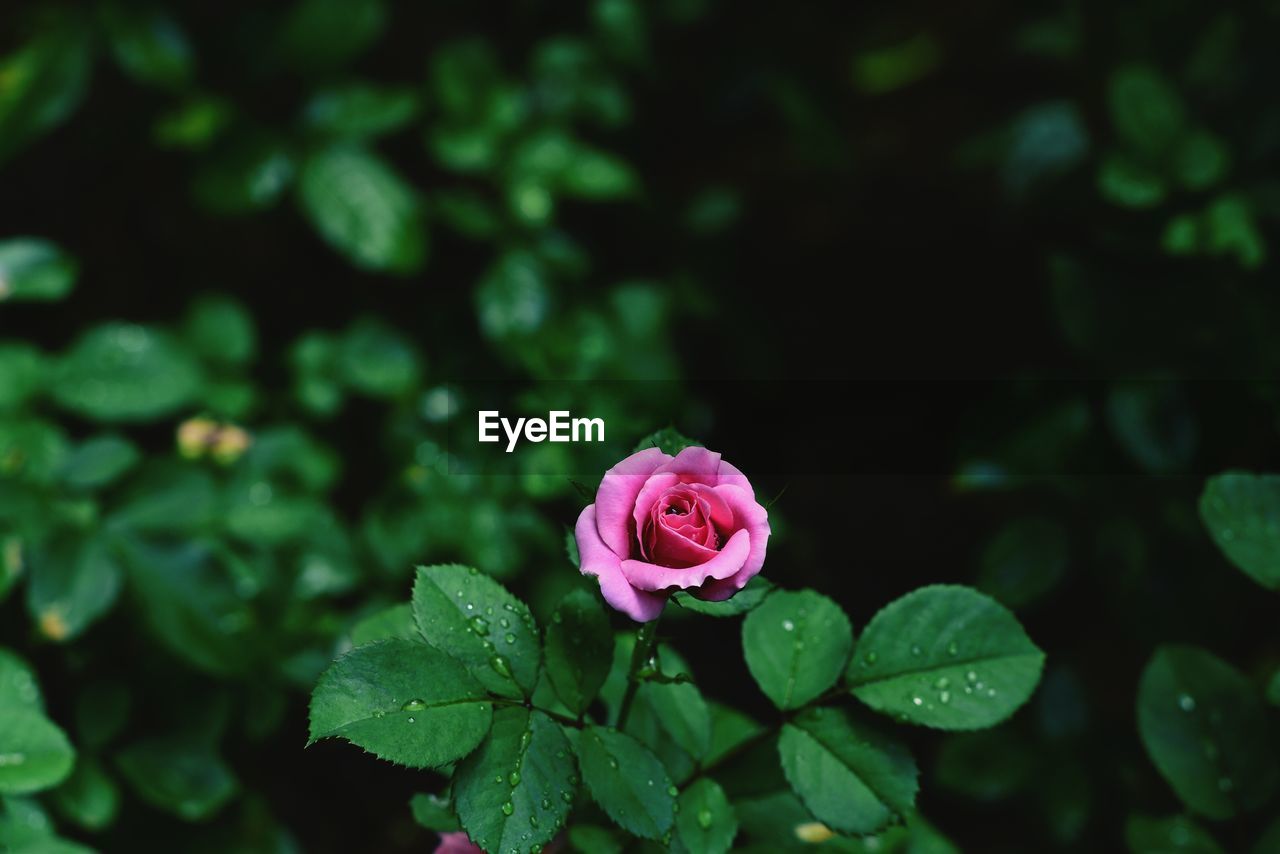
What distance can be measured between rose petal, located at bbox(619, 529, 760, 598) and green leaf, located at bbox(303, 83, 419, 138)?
1.22 meters

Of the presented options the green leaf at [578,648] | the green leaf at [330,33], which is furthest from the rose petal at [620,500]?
the green leaf at [330,33]

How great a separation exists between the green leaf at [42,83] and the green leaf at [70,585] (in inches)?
26.6

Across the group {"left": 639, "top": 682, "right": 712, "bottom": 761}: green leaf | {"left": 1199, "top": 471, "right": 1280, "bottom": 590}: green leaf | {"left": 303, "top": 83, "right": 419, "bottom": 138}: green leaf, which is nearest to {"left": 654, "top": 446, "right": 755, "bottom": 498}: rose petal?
{"left": 639, "top": 682, "right": 712, "bottom": 761}: green leaf

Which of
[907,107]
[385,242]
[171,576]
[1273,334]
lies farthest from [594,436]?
[907,107]

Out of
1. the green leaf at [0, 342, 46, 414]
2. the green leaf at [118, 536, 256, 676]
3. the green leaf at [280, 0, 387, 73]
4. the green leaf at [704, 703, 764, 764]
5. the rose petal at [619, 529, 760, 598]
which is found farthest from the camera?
the green leaf at [280, 0, 387, 73]

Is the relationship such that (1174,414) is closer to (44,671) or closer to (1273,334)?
(1273,334)

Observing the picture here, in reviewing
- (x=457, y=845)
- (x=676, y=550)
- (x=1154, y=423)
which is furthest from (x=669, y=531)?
(x=1154, y=423)

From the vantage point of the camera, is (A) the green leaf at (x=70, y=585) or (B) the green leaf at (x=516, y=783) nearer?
(B) the green leaf at (x=516, y=783)

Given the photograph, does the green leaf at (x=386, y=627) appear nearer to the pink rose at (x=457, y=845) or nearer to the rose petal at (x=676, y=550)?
the pink rose at (x=457, y=845)

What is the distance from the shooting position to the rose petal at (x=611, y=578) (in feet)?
1.93

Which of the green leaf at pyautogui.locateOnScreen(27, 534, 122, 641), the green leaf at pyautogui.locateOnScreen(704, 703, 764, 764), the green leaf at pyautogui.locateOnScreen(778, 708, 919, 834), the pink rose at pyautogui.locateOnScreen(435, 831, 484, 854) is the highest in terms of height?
the green leaf at pyautogui.locateOnScreen(778, 708, 919, 834)

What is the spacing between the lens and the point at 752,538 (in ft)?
1.99

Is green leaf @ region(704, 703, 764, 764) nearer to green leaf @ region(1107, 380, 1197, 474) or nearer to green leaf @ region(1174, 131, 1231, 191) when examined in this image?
green leaf @ region(1107, 380, 1197, 474)

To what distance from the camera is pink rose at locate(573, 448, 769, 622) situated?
585 millimetres
